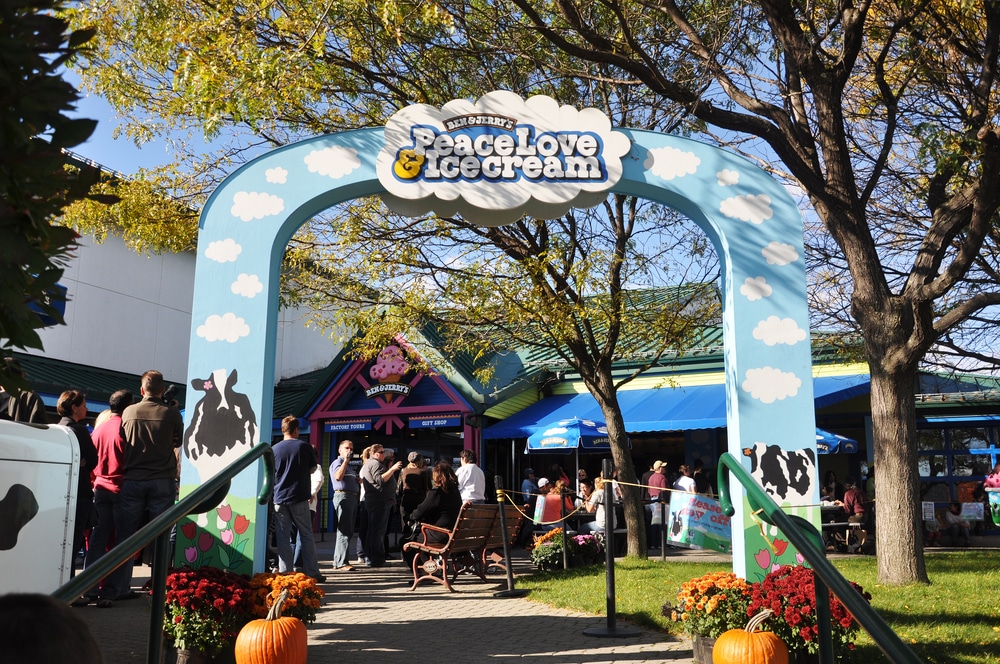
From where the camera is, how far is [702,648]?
6059mm

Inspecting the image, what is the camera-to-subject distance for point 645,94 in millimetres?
11664

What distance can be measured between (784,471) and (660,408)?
14024 mm

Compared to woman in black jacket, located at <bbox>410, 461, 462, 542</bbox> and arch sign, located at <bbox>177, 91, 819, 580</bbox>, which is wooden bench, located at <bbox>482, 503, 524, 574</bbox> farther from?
arch sign, located at <bbox>177, 91, 819, 580</bbox>

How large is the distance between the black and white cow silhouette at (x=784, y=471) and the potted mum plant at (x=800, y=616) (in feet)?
2.41

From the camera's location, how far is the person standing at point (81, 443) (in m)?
7.98

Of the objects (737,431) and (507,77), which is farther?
(507,77)

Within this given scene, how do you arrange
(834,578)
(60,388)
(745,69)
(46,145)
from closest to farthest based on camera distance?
(46,145)
(834,578)
(745,69)
(60,388)

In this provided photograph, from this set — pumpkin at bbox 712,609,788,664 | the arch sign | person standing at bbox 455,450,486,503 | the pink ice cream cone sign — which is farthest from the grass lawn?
the pink ice cream cone sign

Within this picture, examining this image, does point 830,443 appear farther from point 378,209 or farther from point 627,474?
point 378,209

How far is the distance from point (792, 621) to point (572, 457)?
18.1 metres

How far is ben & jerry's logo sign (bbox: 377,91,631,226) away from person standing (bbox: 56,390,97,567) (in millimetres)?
3662

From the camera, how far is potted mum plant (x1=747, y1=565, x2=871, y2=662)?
5570 millimetres

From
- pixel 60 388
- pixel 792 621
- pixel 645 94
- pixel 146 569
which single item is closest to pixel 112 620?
pixel 146 569

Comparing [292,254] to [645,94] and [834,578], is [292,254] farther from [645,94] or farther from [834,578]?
[834,578]
